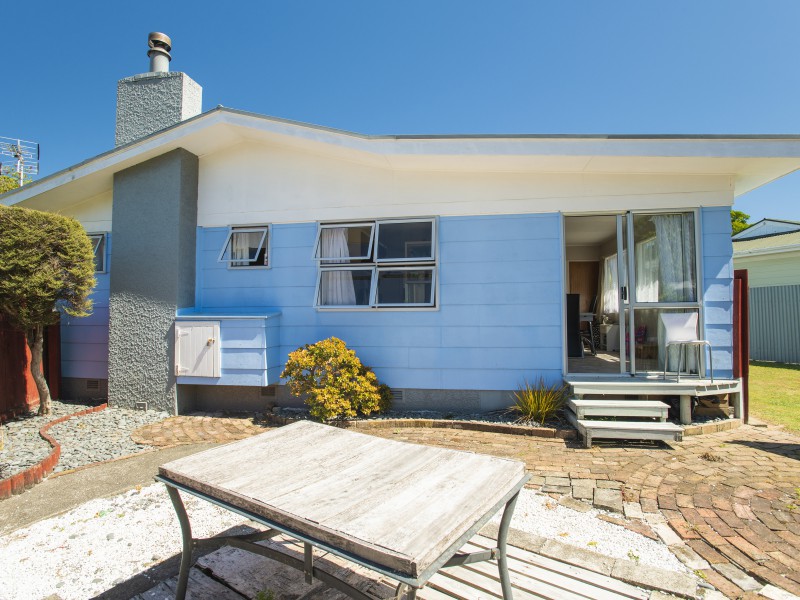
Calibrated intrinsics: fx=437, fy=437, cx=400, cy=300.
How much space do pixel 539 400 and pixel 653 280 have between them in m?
2.20

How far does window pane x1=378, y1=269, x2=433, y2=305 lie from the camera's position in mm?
6086

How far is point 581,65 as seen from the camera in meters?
7.70

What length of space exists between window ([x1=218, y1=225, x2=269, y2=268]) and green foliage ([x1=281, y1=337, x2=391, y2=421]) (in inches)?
71.4

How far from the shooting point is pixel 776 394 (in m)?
7.31

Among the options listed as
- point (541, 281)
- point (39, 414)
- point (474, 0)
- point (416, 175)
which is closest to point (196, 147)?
point (416, 175)

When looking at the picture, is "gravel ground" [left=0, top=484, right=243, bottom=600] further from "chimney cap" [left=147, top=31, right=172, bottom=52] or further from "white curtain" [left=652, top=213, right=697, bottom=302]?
"chimney cap" [left=147, top=31, right=172, bottom=52]

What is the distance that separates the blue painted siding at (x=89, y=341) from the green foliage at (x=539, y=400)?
644cm

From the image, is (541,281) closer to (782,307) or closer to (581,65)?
(581,65)

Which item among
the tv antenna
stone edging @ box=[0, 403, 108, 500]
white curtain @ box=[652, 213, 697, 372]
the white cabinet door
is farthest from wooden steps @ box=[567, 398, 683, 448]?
the tv antenna

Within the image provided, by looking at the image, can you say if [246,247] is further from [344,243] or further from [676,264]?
[676,264]

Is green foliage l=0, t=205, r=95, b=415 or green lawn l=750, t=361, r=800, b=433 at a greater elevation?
green foliage l=0, t=205, r=95, b=415

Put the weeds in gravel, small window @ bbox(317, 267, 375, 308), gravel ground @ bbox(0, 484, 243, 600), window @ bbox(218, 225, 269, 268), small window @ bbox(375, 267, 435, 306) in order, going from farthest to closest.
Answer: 1. window @ bbox(218, 225, 269, 268)
2. small window @ bbox(317, 267, 375, 308)
3. small window @ bbox(375, 267, 435, 306)
4. the weeds in gravel
5. gravel ground @ bbox(0, 484, 243, 600)

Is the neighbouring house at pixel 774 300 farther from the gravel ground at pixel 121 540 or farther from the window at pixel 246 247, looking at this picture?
the window at pixel 246 247

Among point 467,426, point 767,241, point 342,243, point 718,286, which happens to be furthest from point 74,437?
point 767,241
